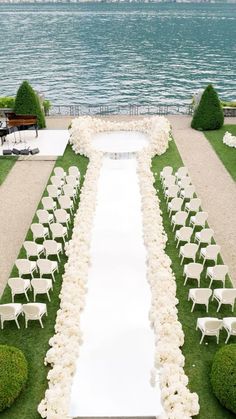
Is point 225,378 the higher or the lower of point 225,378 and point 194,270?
the higher

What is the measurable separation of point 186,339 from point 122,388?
2.77 m

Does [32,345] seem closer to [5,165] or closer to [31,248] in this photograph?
[31,248]

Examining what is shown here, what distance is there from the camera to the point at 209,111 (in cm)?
3356

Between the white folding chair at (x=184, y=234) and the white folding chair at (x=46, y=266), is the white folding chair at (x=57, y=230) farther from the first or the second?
the white folding chair at (x=184, y=234)

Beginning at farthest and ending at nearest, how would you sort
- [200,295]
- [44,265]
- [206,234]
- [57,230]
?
[57,230] → [206,234] → [44,265] → [200,295]

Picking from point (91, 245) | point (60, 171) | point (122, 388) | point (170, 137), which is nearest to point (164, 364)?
point (122, 388)

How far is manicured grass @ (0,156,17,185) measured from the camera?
26406 millimetres

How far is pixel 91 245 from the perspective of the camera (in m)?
18.5

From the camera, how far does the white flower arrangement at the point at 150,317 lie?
1094 cm

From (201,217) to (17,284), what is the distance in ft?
27.2

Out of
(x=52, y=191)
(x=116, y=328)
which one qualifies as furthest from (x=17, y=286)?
(x=52, y=191)

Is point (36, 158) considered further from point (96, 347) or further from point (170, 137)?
point (96, 347)

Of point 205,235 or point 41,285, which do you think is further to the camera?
point 205,235

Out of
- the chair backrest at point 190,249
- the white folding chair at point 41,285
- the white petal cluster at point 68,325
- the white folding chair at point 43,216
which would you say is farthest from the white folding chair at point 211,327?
the white folding chair at point 43,216
